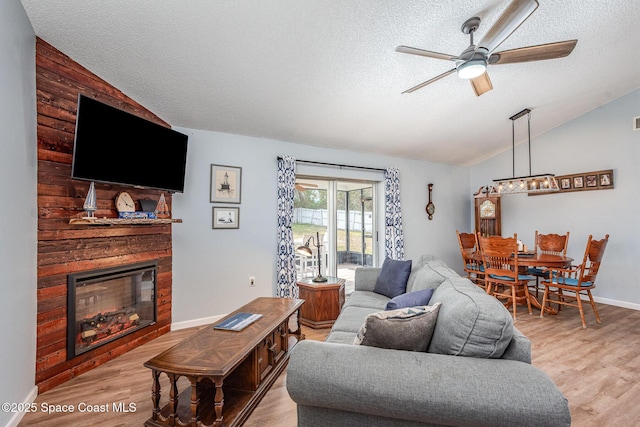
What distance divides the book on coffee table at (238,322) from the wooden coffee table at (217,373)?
0.14ft

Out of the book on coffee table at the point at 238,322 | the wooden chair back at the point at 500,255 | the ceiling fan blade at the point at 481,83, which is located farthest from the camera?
the wooden chair back at the point at 500,255

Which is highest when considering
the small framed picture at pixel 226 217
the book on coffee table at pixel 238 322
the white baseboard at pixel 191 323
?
the small framed picture at pixel 226 217

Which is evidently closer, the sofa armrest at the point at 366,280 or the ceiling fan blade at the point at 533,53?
the ceiling fan blade at the point at 533,53

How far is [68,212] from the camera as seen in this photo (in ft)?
8.15

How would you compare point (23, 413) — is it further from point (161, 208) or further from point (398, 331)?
point (398, 331)

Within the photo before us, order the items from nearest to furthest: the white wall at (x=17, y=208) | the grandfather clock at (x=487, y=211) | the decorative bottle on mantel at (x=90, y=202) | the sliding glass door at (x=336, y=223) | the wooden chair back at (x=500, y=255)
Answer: the white wall at (x=17, y=208) < the decorative bottle on mantel at (x=90, y=202) < the wooden chair back at (x=500, y=255) < the sliding glass door at (x=336, y=223) < the grandfather clock at (x=487, y=211)

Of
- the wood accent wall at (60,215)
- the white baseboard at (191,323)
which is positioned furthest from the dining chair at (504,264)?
the wood accent wall at (60,215)

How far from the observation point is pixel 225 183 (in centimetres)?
396

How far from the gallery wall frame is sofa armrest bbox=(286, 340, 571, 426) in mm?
4844

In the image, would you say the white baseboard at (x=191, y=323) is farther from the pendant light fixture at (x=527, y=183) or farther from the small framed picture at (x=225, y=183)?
the pendant light fixture at (x=527, y=183)

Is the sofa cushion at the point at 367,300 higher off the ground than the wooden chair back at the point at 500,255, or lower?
lower

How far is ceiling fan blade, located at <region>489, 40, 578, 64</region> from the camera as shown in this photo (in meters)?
2.12

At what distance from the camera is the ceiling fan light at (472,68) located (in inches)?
86.9

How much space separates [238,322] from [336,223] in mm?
2804
